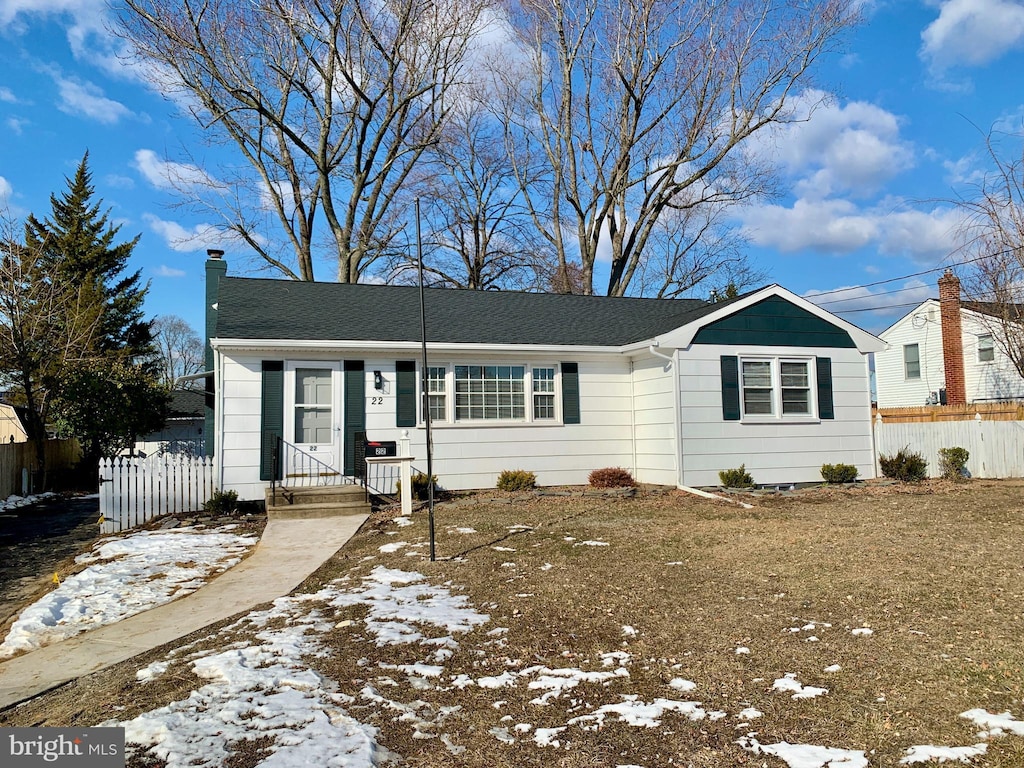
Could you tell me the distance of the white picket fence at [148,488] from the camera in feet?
34.1

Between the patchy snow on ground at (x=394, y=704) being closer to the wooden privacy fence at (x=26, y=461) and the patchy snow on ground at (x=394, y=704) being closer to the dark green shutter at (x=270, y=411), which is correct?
the dark green shutter at (x=270, y=411)

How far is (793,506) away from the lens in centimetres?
1073

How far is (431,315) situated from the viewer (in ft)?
45.3

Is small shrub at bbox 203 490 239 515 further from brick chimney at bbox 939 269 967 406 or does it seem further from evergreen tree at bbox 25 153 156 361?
brick chimney at bbox 939 269 967 406

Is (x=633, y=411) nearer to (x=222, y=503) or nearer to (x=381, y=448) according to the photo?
(x=381, y=448)

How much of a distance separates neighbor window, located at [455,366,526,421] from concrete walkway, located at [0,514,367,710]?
4172mm

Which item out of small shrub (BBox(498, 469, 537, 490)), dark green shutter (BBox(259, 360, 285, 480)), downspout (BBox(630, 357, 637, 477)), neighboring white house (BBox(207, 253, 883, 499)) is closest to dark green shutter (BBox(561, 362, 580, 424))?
neighboring white house (BBox(207, 253, 883, 499))

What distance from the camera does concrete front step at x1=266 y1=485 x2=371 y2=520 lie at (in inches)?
407

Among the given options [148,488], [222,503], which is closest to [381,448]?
[222,503]

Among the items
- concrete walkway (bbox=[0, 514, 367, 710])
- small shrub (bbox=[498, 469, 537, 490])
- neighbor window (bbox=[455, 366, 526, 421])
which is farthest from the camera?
neighbor window (bbox=[455, 366, 526, 421])

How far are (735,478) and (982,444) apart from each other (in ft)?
23.2

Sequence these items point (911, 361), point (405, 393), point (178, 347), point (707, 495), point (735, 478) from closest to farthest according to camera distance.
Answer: point (707, 495) → point (405, 393) → point (735, 478) → point (911, 361) → point (178, 347)

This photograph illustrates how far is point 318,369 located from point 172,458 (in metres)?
2.74

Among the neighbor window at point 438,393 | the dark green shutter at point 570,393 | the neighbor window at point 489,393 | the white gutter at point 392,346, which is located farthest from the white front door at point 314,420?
the dark green shutter at point 570,393
